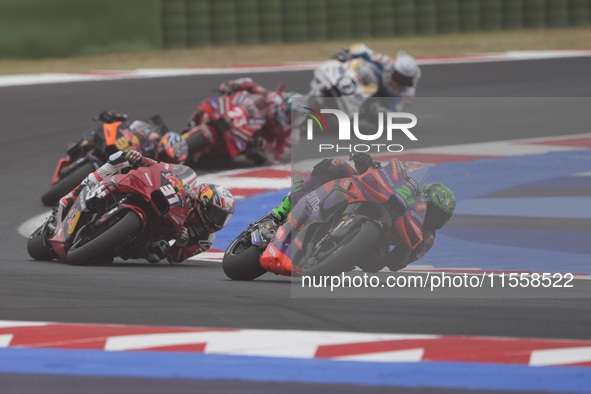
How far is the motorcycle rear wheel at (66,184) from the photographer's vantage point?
33.7ft

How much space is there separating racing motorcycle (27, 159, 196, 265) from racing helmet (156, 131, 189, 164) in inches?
106

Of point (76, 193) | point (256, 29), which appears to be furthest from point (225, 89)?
point (256, 29)

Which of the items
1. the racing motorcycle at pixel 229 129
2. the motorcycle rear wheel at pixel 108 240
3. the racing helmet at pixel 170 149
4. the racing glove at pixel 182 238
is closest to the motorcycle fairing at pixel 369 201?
the motorcycle rear wheel at pixel 108 240

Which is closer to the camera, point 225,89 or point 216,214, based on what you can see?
point 216,214

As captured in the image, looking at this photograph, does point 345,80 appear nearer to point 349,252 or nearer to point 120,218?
point 120,218

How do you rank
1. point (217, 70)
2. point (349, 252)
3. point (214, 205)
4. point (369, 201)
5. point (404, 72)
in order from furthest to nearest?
point (217, 70), point (404, 72), point (214, 205), point (369, 201), point (349, 252)

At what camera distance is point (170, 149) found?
34.4 feet

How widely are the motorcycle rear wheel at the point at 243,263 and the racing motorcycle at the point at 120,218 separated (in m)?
0.74

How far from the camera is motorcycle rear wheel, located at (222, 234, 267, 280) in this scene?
678cm

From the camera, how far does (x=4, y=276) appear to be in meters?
6.73

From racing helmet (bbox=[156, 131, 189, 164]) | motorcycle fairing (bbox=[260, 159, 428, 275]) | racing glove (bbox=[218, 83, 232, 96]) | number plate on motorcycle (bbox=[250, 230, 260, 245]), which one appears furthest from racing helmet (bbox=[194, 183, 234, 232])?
racing glove (bbox=[218, 83, 232, 96])

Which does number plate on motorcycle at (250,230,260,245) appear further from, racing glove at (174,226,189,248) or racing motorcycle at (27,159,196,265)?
racing glove at (174,226,189,248)

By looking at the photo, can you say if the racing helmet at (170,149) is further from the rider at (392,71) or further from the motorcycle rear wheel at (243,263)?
the rider at (392,71)

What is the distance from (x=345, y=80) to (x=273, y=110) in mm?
1305
